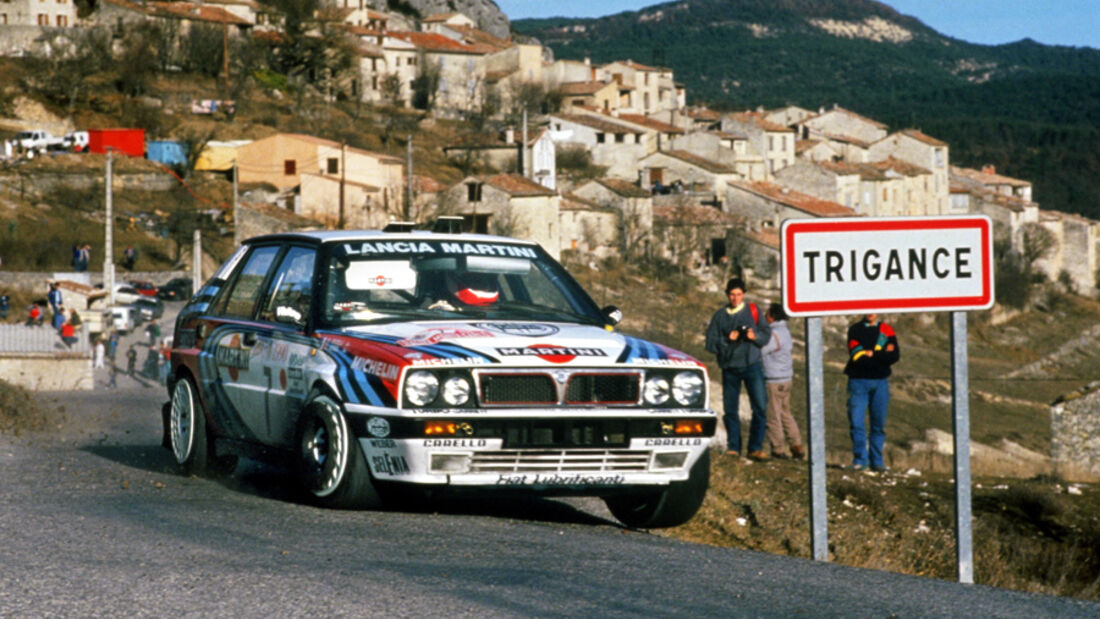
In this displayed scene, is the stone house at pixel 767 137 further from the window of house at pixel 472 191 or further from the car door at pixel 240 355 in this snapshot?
the car door at pixel 240 355

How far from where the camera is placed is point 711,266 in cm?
9012

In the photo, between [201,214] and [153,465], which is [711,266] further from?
[153,465]

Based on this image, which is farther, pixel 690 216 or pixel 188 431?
pixel 690 216

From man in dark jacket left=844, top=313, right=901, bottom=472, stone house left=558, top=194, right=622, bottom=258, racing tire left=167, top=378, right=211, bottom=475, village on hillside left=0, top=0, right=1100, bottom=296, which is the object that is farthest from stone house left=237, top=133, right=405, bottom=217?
racing tire left=167, top=378, right=211, bottom=475

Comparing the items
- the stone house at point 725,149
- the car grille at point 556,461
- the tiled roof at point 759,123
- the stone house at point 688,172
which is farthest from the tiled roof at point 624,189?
the car grille at point 556,461

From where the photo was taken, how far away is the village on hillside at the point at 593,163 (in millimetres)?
83312

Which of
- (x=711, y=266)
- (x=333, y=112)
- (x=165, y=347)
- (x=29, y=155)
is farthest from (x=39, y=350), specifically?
(x=333, y=112)

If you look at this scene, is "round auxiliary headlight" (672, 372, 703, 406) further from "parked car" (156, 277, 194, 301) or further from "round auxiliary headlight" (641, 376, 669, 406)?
"parked car" (156, 277, 194, 301)

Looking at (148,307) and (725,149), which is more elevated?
(725,149)

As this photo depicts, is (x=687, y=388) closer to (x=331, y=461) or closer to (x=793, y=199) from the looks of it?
(x=331, y=461)

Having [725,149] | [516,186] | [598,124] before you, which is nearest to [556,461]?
[516,186]

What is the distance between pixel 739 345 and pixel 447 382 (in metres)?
7.53

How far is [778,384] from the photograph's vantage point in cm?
1558

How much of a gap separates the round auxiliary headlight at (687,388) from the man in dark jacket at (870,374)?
21.9 ft
